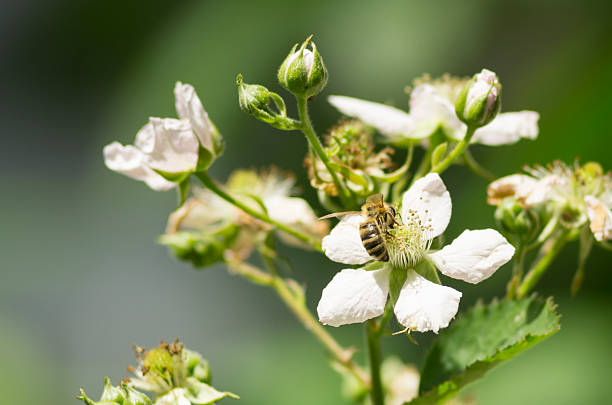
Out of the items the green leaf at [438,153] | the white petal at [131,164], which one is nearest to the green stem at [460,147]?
the green leaf at [438,153]

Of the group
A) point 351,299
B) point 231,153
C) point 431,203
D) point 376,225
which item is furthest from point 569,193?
point 231,153

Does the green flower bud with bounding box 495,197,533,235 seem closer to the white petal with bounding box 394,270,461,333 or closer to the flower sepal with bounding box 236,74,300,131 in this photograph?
the white petal with bounding box 394,270,461,333

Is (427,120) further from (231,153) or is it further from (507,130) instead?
(231,153)

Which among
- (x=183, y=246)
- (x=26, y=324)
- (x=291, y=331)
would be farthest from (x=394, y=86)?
(x=26, y=324)

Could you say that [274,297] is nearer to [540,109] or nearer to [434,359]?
[540,109]

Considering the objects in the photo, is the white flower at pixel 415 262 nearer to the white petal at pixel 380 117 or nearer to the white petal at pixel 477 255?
the white petal at pixel 477 255

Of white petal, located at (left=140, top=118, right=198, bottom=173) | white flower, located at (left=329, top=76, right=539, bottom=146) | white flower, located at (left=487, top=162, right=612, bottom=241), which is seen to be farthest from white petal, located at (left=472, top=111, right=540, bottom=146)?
white petal, located at (left=140, top=118, right=198, bottom=173)
